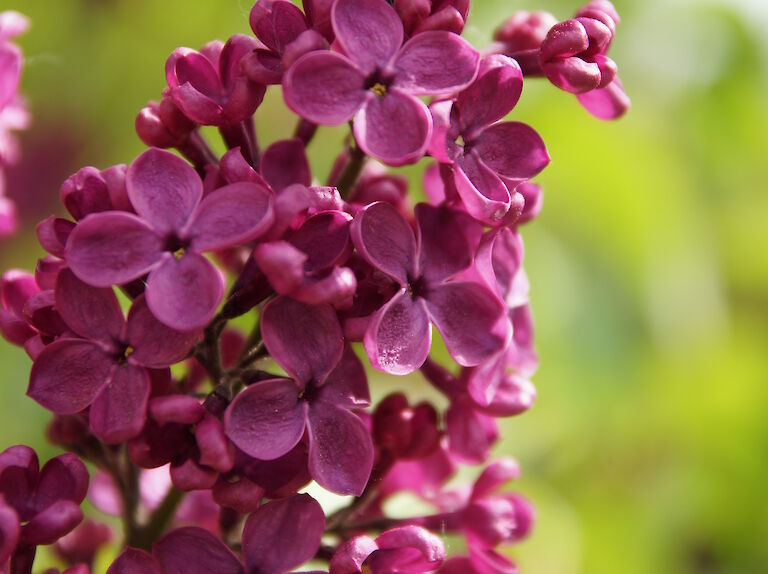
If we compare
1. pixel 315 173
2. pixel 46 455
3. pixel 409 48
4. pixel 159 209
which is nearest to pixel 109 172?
pixel 159 209

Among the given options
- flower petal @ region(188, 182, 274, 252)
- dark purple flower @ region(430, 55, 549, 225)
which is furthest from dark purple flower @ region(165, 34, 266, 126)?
dark purple flower @ region(430, 55, 549, 225)

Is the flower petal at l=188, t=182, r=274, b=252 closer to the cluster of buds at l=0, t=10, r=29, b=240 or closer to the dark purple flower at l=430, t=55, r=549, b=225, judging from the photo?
the dark purple flower at l=430, t=55, r=549, b=225

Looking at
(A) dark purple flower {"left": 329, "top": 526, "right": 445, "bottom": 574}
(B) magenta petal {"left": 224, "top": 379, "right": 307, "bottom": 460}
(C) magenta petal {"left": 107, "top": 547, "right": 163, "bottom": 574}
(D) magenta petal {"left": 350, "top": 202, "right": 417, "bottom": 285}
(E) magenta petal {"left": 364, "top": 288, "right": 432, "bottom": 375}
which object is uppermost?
(D) magenta petal {"left": 350, "top": 202, "right": 417, "bottom": 285}

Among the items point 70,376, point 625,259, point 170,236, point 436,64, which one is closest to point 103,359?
point 70,376

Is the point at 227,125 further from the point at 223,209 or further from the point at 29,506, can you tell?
the point at 29,506

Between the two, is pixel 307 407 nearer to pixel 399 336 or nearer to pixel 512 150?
pixel 399 336

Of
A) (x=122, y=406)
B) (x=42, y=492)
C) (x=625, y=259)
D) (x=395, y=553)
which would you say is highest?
(x=122, y=406)

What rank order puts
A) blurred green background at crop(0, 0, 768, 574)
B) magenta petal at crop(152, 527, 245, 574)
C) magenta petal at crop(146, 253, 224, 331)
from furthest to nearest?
blurred green background at crop(0, 0, 768, 574) → magenta petal at crop(152, 527, 245, 574) → magenta petal at crop(146, 253, 224, 331)

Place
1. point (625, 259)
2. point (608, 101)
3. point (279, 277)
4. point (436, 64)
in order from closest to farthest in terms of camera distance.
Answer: point (279, 277) → point (436, 64) → point (608, 101) → point (625, 259)
